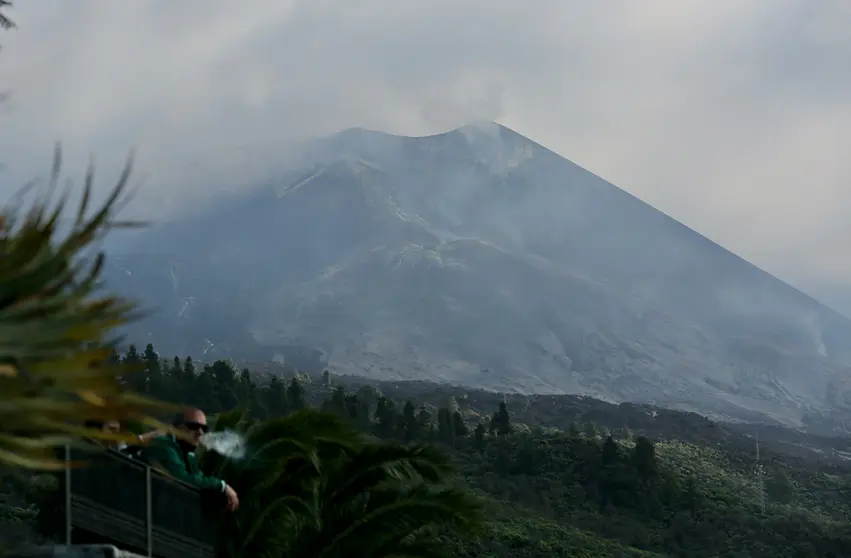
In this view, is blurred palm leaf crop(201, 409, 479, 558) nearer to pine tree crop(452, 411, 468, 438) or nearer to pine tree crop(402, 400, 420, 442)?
pine tree crop(402, 400, 420, 442)

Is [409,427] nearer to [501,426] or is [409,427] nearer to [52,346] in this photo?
[501,426]

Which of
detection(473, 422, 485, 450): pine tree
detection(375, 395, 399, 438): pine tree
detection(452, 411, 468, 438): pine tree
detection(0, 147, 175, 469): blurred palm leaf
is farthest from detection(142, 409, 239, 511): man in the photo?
detection(452, 411, 468, 438): pine tree

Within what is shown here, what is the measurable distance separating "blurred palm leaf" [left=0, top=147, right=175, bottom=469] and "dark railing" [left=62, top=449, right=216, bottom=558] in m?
2.58

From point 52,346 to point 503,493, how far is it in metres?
39.3

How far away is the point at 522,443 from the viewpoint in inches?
1938

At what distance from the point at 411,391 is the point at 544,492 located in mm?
95622

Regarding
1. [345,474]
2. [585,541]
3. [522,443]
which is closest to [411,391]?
[522,443]

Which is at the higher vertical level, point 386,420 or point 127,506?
point 386,420

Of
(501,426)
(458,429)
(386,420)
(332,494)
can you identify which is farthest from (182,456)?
(501,426)

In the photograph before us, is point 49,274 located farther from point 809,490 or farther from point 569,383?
point 569,383

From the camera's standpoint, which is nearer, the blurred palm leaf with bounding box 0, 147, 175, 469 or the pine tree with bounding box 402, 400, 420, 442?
the blurred palm leaf with bounding box 0, 147, 175, 469

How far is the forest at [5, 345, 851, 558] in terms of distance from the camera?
12102 millimetres

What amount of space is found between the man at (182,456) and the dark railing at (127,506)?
6 cm

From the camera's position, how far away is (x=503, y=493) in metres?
41.5
